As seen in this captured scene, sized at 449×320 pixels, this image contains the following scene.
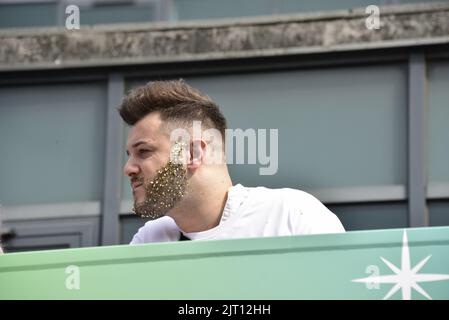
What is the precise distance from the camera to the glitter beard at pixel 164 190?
17.3 ft

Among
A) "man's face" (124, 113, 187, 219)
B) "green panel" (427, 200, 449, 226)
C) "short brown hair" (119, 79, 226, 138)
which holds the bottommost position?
"man's face" (124, 113, 187, 219)

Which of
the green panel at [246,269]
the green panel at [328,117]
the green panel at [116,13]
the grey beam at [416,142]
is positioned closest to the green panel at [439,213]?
the grey beam at [416,142]

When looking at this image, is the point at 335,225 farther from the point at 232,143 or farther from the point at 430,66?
the point at 430,66

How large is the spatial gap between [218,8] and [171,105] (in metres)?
3.90

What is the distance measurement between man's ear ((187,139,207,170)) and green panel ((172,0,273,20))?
3.86 metres

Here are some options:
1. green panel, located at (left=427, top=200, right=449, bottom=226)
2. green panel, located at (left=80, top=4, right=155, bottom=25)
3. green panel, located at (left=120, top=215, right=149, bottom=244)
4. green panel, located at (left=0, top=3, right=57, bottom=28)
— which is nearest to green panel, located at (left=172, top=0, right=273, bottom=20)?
green panel, located at (left=80, top=4, right=155, bottom=25)

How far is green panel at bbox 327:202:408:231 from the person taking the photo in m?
8.77

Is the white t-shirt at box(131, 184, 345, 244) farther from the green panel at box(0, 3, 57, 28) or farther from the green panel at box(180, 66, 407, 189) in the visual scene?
the green panel at box(0, 3, 57, 28)

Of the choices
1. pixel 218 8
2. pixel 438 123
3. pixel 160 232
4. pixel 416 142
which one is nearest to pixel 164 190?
pixel 160 232

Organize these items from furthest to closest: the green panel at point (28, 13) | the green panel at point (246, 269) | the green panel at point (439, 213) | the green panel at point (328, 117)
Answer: the green panel at point (28, 13) < the green panel at point (328, 117) < the green panel at point (439, 213) < the green panel at point (246, 269)

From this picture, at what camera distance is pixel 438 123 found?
29.2 feet

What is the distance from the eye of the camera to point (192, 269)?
400 centimetres

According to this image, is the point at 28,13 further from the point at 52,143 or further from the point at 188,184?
the point at 188,184

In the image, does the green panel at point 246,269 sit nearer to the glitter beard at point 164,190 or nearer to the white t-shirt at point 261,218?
the white t-shirt at point 261,218
